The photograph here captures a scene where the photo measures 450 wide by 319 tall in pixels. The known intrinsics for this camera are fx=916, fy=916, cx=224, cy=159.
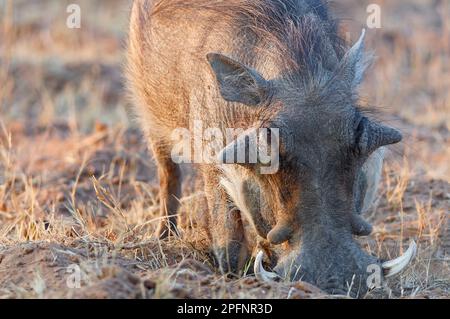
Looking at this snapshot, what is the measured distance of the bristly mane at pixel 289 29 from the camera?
3.84 meters

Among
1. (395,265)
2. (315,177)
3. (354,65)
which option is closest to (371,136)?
(315,177)

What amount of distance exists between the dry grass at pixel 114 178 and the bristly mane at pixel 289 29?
45 centimetres

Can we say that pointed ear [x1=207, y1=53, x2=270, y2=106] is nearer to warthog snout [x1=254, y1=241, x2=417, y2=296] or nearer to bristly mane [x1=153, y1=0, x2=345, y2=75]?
bristly mane [x1=153, y1=0, x2=345, y2=75]

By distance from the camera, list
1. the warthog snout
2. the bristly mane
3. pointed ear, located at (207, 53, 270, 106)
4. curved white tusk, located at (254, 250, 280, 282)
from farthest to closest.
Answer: the bristly mane
pointed ear, located at (207, 53, 270, 106)
curved white tusk, located at (254, 250, 280, 282)
the warthog snout

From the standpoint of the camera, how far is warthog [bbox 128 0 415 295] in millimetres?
3518

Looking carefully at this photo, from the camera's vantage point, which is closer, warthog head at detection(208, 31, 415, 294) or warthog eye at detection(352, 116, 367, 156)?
warthog head at detection(208, 31, 415, 294)

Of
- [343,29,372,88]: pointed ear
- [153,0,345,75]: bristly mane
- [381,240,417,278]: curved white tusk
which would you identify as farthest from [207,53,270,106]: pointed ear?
[381,240,417,278]: curved white tusk

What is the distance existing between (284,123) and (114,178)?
7.84ft

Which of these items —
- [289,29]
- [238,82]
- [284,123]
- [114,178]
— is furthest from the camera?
[114,178]

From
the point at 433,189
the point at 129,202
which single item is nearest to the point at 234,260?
the point at 129,202

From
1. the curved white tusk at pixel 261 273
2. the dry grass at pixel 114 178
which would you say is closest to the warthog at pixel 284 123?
the curved white tusk at pixel 261 273

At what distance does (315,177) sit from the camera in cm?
352

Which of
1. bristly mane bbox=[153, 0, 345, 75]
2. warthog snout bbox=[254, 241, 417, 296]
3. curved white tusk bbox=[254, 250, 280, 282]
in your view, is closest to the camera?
warthog snout bbox=[254, 241, 417, 296]

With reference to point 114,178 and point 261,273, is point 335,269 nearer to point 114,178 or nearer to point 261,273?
point 261,273
